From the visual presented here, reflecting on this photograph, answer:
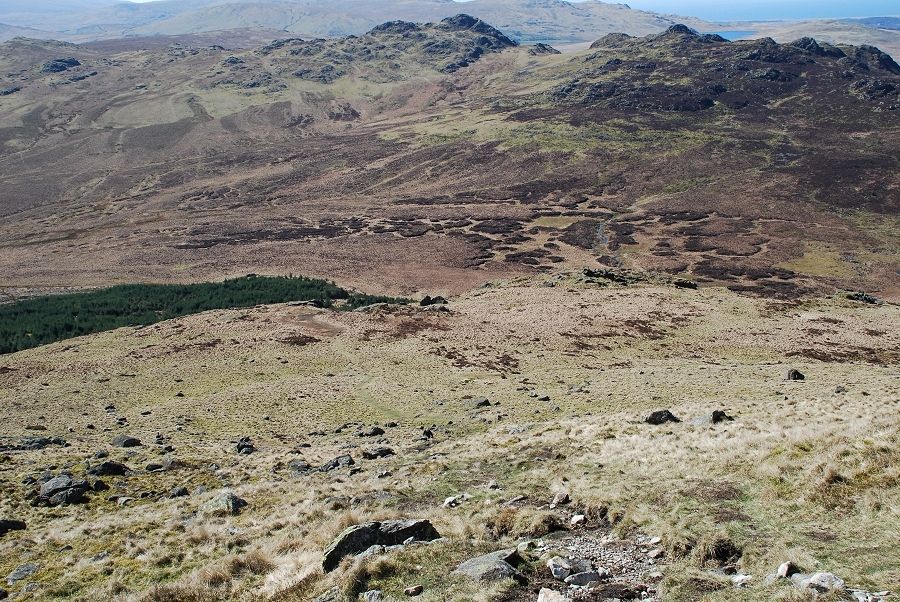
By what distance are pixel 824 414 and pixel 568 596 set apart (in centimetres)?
1530

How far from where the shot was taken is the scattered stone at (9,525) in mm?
16212

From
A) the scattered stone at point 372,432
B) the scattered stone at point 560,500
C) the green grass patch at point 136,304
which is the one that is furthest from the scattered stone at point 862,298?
the scattered stone at point 560,500

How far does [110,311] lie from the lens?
54.5 m

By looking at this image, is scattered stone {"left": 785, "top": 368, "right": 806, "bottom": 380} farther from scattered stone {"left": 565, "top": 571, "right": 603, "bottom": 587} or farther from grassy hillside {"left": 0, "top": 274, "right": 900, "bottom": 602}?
scattered stone {"left": 565, "top": 571, "right": 603, "bottom": 587}

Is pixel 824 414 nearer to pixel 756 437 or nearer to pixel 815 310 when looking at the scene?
pixel 756 437

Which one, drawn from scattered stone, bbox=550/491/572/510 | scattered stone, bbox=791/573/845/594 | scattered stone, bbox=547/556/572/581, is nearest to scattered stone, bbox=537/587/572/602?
scattered stone, bbox=547/556/572/581

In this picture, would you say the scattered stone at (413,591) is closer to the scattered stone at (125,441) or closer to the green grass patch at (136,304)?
the scattered stone at (125,441)

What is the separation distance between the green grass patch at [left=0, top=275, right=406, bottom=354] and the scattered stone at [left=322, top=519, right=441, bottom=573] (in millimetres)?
38662

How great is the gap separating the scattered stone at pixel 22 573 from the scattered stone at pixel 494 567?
407 inches

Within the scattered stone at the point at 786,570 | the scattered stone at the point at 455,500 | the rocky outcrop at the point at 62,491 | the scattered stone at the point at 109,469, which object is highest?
the scattered stone at the point at 786,570

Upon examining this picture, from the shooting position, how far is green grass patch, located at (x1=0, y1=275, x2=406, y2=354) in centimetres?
4771

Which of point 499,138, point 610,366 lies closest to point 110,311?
point 610,366

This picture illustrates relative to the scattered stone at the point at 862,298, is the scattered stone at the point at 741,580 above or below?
above

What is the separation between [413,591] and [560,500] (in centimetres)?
548
